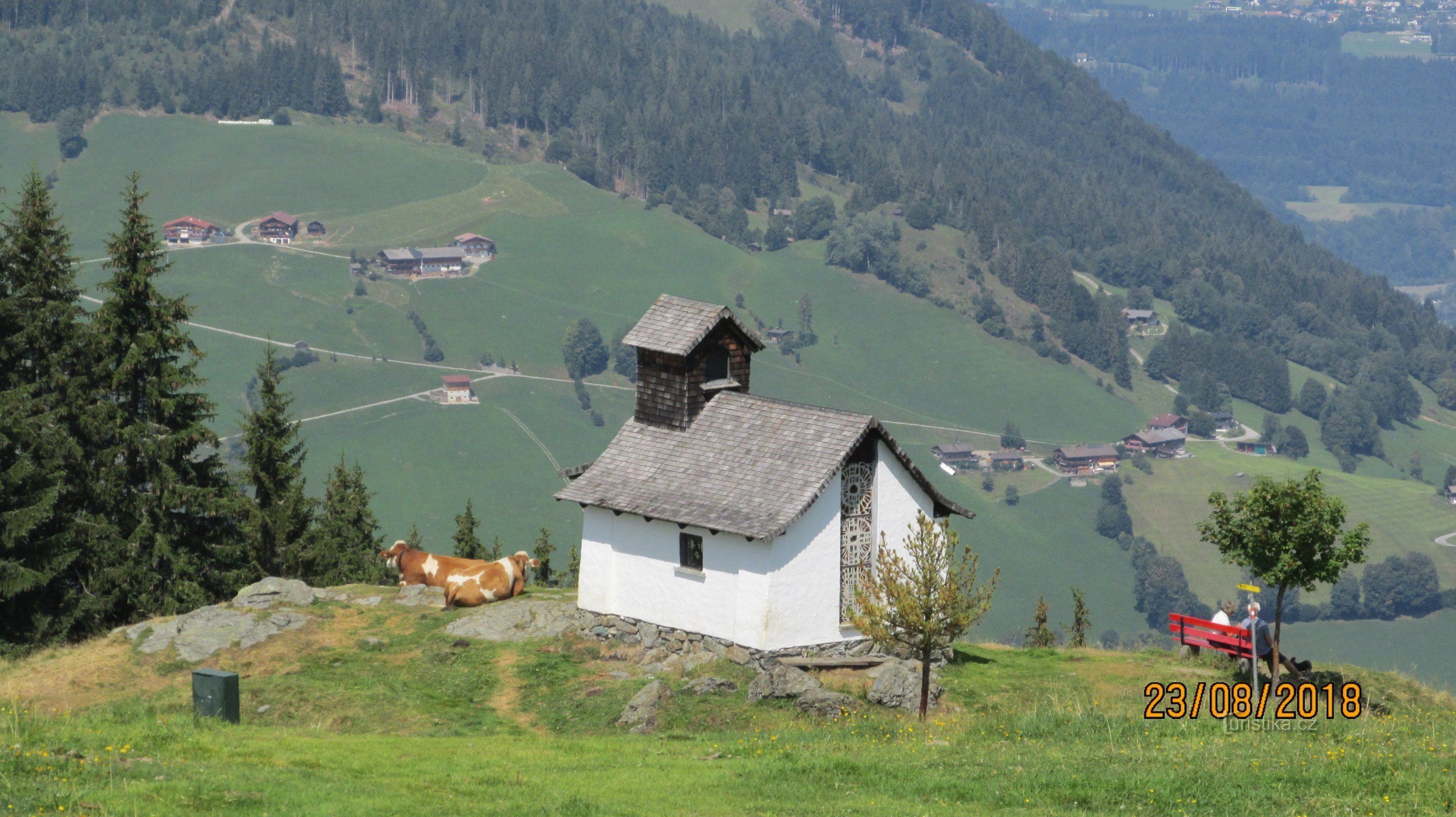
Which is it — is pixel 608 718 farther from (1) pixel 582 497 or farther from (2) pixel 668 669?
(1) pixel 582 497

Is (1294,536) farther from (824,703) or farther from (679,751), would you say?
(679,751)

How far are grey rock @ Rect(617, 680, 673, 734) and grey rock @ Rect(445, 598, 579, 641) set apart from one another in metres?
6.26

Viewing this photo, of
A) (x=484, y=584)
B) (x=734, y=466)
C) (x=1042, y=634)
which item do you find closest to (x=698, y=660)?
(x=734, y=466)

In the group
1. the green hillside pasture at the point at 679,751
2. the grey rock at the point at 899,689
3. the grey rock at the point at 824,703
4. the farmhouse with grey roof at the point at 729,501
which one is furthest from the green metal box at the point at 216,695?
the grey rock at the point at 899,689

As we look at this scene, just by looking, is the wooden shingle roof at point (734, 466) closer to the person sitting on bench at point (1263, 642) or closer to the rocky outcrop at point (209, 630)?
the rocky outcrop at point (209, 630)

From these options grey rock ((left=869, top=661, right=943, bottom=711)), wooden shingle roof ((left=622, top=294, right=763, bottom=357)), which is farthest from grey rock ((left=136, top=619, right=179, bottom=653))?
grey rock ((left=869, top=661, right=943, bottom=711))

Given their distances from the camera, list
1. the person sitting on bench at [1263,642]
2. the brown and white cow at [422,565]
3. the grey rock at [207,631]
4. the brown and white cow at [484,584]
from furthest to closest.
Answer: the brown and white cow at [422,565]
the brown and white cow at [484,584]
the grey rock at [207,631]
the person sitting on bench at [1263,642]

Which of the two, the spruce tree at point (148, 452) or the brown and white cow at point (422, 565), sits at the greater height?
the spruce tree at point (148, 452)

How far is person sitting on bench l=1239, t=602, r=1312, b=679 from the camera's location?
36.7 meters

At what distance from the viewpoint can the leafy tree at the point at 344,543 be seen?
195ft

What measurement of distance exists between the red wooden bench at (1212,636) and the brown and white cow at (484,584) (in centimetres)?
1985

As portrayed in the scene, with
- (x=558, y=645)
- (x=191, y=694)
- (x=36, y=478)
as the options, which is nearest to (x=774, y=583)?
(x=558, y=645)

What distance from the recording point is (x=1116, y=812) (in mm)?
26188
